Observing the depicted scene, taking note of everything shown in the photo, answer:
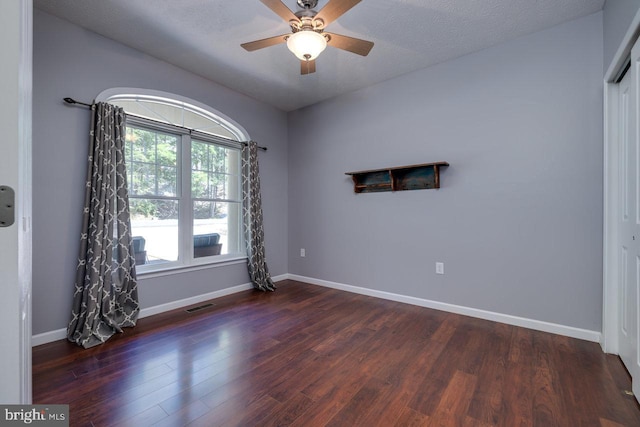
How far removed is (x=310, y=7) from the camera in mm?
1999

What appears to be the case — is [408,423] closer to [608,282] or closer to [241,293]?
[608,282]

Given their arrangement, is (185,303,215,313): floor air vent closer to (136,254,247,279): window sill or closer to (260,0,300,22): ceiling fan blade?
(136,254,247,279): window sill

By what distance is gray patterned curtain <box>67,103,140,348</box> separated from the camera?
251 cm

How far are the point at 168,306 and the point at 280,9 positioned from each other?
10.3 ft

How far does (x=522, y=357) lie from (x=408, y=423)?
1.28 metres

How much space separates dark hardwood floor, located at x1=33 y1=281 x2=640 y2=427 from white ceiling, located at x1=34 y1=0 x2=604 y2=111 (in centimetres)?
285

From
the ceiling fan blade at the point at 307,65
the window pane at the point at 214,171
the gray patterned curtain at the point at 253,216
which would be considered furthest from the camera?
the gray patterned curtain at the point at 253,216

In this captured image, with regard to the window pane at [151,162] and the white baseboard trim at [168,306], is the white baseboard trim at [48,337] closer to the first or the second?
the white baseboard trim at [168,306]

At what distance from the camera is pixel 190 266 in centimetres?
345

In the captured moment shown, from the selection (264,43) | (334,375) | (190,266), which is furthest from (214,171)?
(334,375)

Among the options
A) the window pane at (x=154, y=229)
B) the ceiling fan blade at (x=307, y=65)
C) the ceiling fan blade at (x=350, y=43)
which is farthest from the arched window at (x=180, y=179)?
the ceiling fan blade at (x=350, y=43)

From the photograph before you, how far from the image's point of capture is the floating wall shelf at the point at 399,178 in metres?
3.26

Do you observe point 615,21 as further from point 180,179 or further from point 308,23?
point 180,179

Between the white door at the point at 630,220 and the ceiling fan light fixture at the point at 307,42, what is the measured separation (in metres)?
1.96
